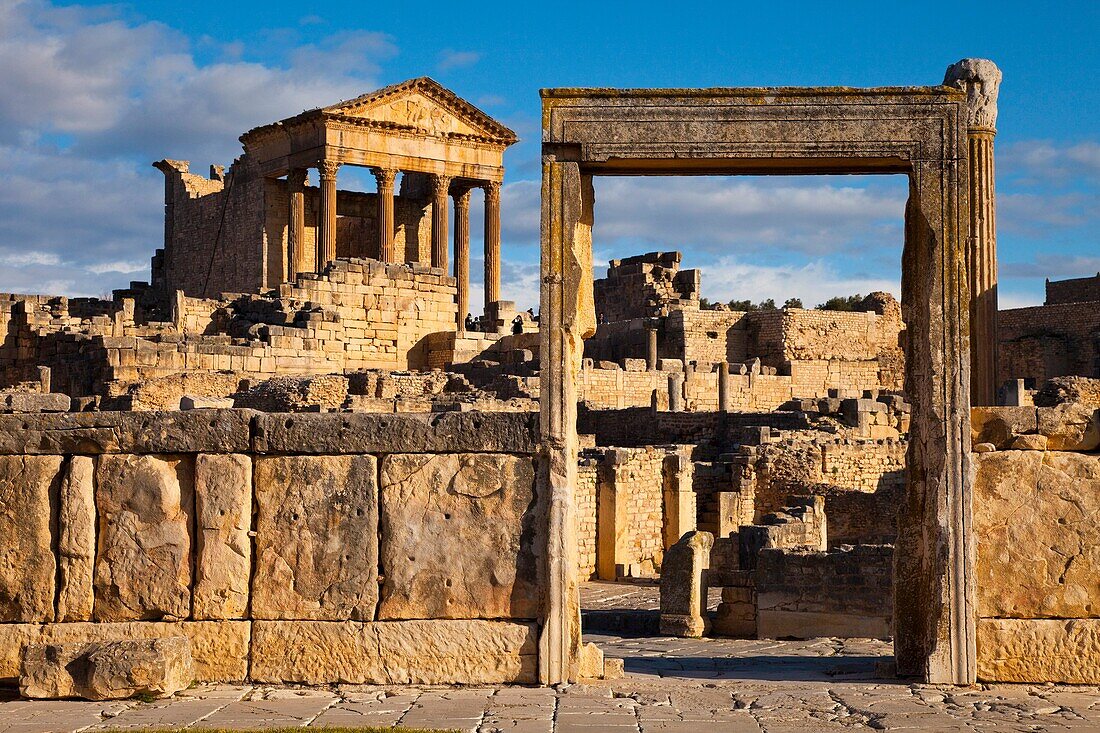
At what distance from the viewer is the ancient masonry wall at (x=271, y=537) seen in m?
8.60

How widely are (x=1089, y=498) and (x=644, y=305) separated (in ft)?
124

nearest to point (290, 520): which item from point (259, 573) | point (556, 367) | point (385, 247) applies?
Result: point (259, 573)

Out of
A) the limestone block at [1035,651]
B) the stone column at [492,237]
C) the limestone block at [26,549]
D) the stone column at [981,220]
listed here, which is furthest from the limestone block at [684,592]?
the stone column at [492,237]

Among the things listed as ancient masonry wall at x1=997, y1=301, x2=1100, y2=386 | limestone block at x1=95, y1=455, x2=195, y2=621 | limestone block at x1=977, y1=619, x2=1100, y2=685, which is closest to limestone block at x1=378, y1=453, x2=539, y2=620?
limestone block at x1=95, y1=455, x2=195, y2=621

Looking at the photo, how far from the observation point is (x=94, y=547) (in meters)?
8.68

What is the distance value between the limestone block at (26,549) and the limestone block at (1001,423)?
5602 mm

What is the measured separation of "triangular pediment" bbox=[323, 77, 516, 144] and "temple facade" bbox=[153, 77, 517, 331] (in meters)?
0.03

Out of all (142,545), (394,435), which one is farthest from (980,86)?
(142,545)

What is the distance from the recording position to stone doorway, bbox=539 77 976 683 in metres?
8.57

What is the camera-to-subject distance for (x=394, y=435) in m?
8.65

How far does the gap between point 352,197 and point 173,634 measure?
3663cm

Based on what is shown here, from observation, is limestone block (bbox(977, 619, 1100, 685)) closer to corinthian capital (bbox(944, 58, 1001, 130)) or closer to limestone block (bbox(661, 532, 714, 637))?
corinthian capital (bbox(944, 58, 1001, 130))

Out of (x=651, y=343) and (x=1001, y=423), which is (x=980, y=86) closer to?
(x=1001, y=423)

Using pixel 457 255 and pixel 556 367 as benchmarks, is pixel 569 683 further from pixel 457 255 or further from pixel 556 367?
pixel 457 255
